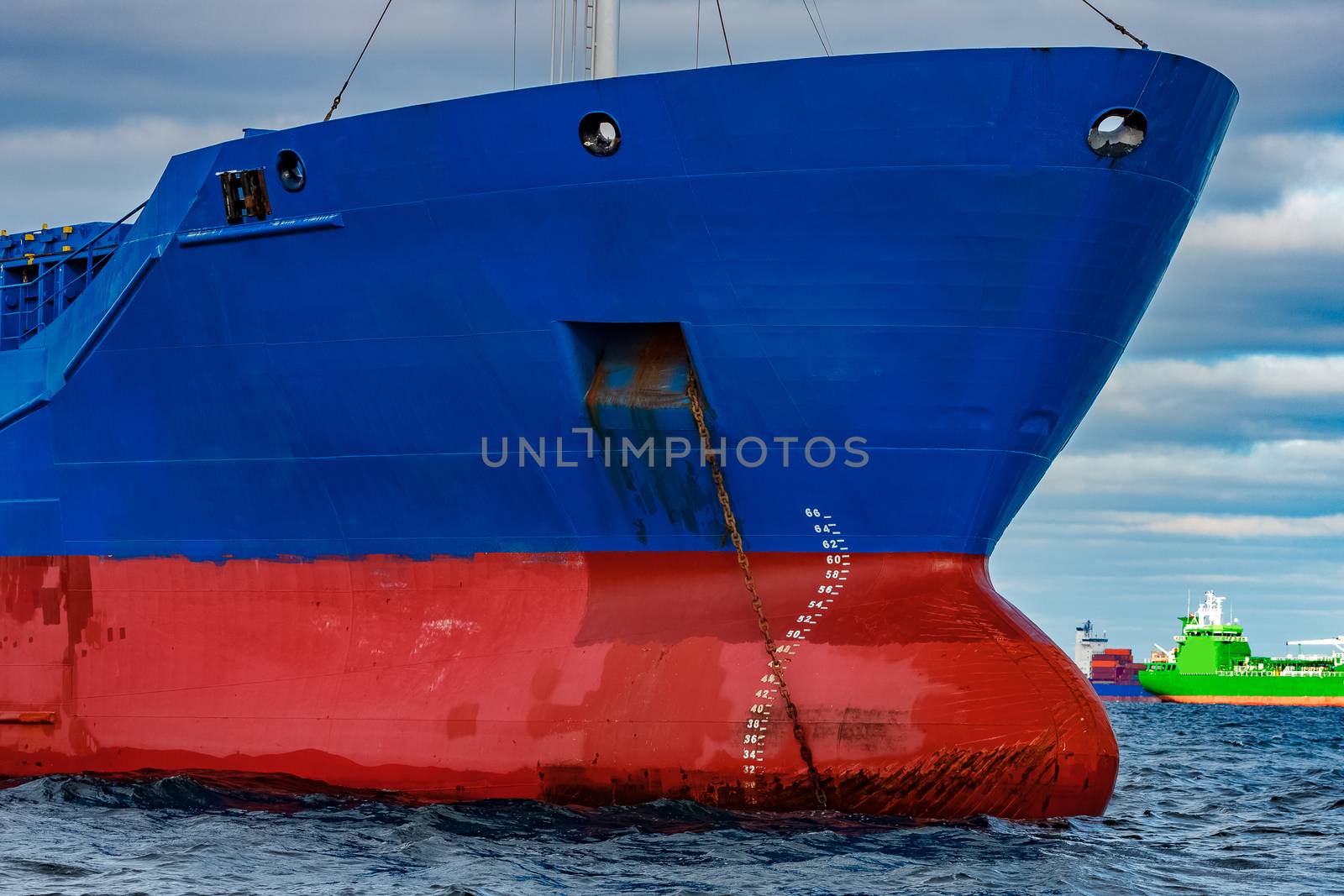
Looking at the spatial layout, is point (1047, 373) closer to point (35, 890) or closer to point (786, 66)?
point (786, 66)

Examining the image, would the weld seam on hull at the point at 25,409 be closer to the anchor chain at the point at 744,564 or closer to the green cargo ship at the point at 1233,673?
the anchor chain at the point at 744,564

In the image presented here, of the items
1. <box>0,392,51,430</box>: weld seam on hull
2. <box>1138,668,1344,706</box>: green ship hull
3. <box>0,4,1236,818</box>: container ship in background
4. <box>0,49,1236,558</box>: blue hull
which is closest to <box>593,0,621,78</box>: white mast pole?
<box>0,4,1236,818</box>: container ship in background

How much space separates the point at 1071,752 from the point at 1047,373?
2.68 metres

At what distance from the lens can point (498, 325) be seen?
11336 millimetres

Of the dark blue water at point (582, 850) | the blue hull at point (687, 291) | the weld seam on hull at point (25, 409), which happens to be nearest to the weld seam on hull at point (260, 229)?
the blue hull at point (687, 291)

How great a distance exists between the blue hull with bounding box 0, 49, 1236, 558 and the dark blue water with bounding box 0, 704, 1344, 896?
2.09 meters

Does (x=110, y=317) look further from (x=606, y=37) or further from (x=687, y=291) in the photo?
(x=687, y=291)

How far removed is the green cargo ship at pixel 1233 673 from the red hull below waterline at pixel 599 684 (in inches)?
2237

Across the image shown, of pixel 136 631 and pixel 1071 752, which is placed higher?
pixel 136 631

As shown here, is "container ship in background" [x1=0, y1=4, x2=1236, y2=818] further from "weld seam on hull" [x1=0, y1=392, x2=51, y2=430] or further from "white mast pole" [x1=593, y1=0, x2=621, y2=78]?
"weld seam on hull" [x1=0, y1=392, x2=51, y2=430]

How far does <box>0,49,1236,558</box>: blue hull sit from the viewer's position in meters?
10.3

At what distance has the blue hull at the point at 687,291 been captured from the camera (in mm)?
10273

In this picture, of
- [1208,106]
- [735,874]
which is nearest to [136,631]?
[735,874]

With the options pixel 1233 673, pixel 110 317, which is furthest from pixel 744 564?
pixel 1233 673
